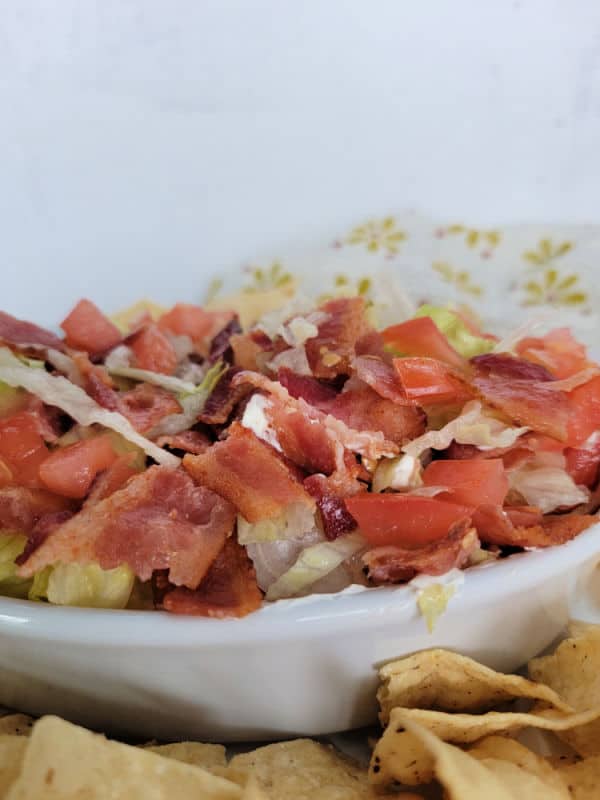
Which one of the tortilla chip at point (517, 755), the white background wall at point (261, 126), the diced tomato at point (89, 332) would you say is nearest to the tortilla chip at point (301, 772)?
the tortilla chip at point (517, 755)

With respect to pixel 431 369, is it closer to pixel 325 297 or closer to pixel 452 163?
pixel 325 297

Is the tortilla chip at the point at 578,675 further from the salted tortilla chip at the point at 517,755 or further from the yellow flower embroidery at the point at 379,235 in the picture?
the yellow flower embroidery at the point at 379,235

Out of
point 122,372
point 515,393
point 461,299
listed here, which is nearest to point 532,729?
point 515,393

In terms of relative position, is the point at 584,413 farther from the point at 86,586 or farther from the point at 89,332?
the point at 89,332

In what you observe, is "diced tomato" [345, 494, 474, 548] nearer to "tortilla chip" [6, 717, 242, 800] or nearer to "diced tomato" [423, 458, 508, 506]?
"diced tomato" [423, 458, 508, 506]

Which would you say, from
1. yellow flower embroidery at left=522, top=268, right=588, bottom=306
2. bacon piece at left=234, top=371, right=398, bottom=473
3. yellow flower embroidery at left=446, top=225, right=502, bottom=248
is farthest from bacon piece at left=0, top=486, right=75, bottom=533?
yellow flower embroidery at left=446, top=225, right=502, bottom=248

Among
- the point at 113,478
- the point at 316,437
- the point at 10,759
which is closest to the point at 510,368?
the point at 316,437
